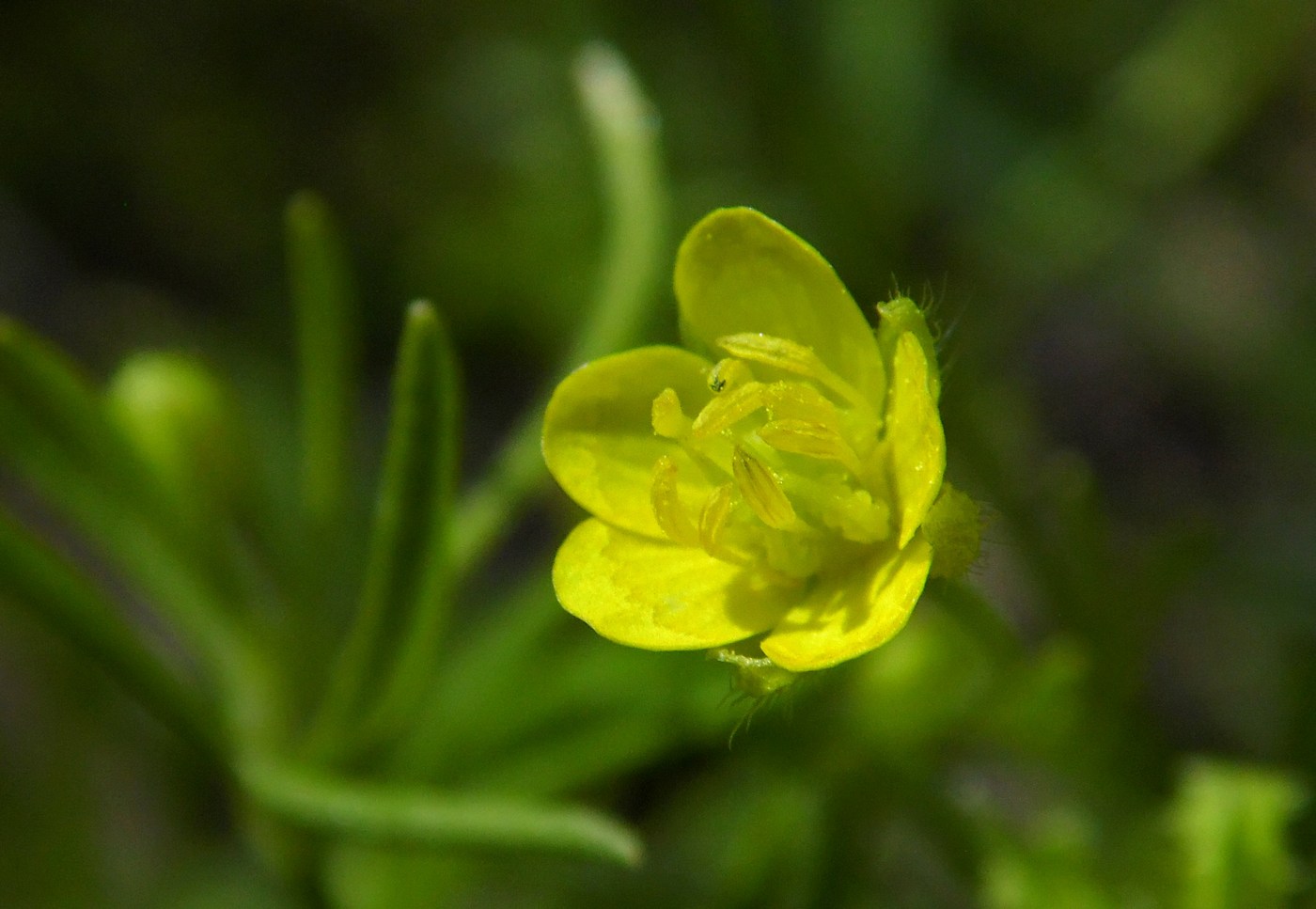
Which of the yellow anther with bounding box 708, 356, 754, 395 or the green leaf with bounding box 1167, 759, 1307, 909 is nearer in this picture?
the yellow anther with bounding box 708, 356, 754, 395

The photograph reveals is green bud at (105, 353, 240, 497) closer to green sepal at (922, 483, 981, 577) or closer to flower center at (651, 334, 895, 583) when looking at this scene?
flower center at (651, 334, 895, 583)

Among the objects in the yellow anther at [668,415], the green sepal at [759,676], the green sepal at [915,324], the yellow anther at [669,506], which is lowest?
the green sepal at [759,676]

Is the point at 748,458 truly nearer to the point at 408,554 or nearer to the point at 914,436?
the point at 914,436

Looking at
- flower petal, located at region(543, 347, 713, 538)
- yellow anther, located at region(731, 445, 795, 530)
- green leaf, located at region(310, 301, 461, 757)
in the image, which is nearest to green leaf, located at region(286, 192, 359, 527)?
green leaf, located at region(310, 301, 461, 757)

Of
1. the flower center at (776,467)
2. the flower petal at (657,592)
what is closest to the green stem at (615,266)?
the flower center at (776,467)

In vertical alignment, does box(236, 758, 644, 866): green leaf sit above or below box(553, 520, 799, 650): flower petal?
below

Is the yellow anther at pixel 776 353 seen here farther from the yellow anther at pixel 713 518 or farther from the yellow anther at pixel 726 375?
the yellow anther at pixel 713 518

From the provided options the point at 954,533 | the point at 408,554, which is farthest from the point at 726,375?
the point at 408,554
